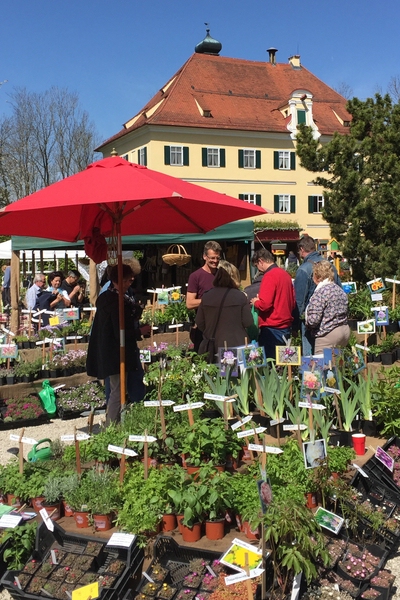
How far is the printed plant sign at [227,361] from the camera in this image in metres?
4.72

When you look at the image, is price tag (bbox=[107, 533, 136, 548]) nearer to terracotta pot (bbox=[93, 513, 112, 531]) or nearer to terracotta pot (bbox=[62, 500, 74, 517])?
terracotta pot (bbox=[93, 513, 112, 531])

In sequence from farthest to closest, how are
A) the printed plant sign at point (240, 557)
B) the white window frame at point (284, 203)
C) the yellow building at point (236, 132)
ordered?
the white window frame at point (284, 203) < the yellow building at point (236, 132) < the printed plant sign at point (240, 557)

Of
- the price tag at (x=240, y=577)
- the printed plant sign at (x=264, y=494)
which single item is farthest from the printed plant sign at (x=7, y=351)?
the price tag at (x=240, y=577)

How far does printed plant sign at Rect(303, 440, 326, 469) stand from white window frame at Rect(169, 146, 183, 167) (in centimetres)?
2811

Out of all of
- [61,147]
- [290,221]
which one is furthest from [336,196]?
[61,147]

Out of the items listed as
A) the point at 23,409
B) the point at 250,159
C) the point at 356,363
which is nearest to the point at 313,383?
the point at 356,363

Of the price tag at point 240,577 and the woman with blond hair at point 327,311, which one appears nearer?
the price tag at point 240,577

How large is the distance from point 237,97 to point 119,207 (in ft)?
99.8

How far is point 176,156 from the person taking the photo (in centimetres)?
3044

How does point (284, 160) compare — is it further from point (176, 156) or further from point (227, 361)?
point (227, 361)

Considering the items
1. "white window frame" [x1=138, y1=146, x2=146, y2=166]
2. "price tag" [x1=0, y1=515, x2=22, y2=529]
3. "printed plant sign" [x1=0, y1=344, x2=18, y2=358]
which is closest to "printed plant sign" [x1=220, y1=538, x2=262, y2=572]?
"price tag" [x1=0, y1=515, x2=22, y2=529]

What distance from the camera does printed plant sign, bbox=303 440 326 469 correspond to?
10.5 feet

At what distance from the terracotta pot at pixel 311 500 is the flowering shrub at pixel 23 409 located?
3778 mm

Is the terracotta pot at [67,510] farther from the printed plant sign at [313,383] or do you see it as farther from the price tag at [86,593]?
the printed plant sign at [313,383]
